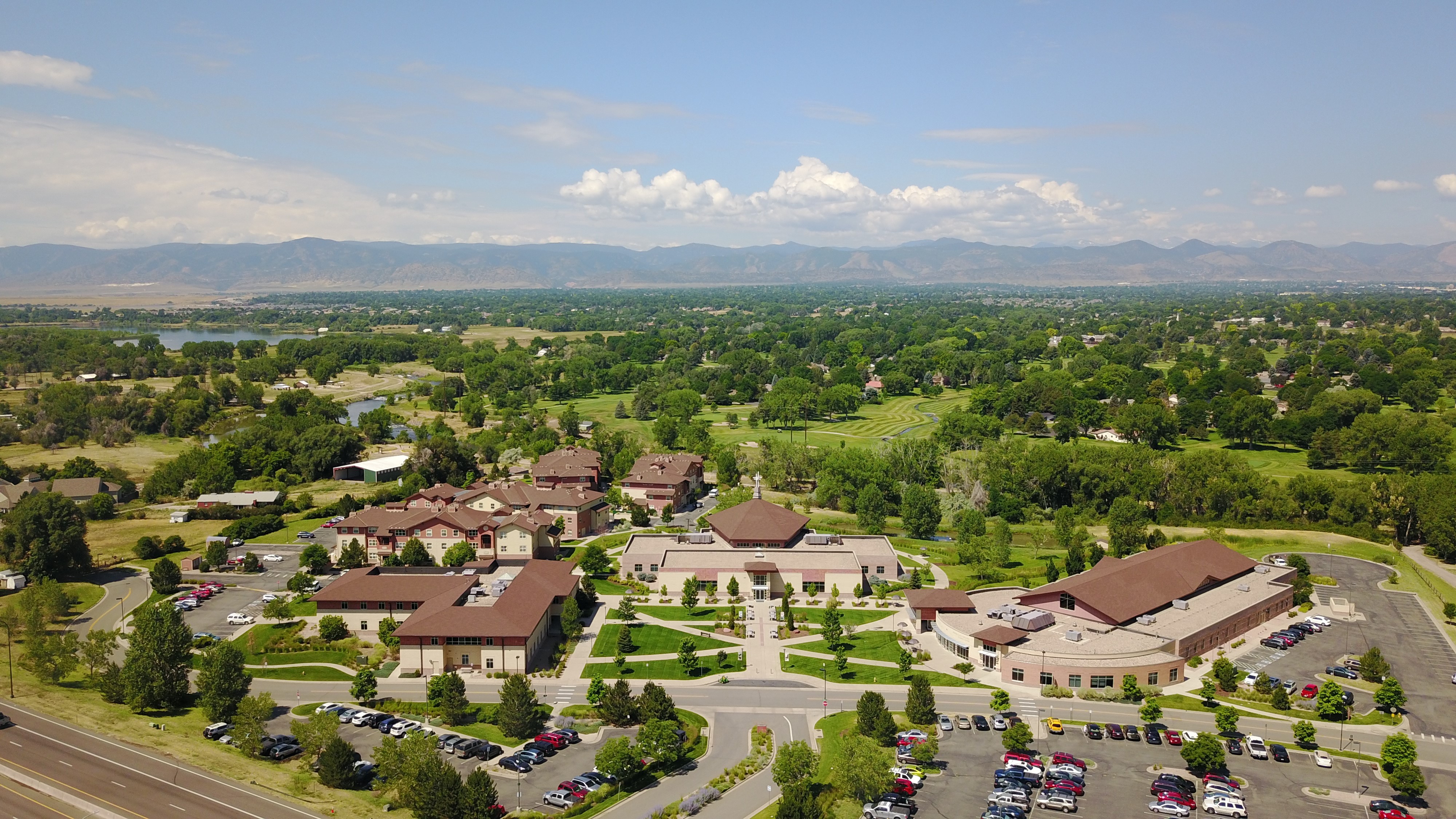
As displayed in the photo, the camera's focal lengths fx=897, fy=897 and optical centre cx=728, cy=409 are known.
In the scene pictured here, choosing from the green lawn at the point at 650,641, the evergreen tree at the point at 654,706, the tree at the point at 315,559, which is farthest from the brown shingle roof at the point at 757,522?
the tree at the point at 315,559

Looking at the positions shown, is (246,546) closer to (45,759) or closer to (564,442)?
(45,759)

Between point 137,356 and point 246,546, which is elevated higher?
point 137,356

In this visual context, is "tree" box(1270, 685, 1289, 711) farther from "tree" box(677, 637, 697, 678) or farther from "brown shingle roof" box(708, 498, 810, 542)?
"brown shingle roof" box(708, 498, 810, 542)

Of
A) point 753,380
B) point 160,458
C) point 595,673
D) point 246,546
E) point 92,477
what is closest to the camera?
point 595,673

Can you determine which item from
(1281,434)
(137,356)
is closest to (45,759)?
(1281,434)

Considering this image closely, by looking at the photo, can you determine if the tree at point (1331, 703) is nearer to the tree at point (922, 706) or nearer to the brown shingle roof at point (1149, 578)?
the brown shingle roof at point (1149, 578)

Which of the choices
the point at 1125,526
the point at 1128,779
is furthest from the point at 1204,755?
the point at 1125,526
